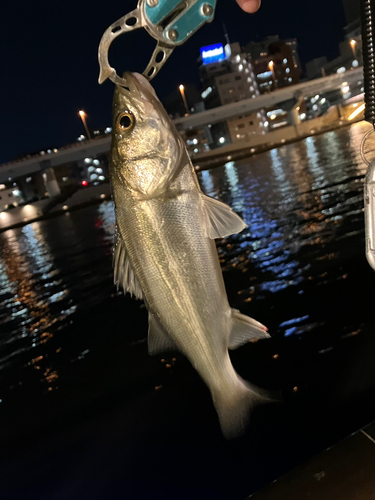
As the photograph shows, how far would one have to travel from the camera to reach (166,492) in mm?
3789

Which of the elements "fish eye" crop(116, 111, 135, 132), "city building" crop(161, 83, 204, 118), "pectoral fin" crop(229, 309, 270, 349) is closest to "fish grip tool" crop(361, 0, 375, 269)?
"pectoral fin" crop(229, 309, 270, 349)

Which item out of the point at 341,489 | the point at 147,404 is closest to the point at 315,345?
the point at 147,404

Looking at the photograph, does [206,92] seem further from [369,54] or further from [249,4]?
[369,54]

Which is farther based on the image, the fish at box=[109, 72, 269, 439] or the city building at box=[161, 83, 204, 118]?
the city building at box=[161, 83, 204, 118]

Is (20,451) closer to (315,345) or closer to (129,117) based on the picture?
(315,345)

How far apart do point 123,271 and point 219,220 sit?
0.75 m

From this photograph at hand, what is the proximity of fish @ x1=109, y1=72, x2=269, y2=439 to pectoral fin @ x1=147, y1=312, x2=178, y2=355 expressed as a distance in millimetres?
34

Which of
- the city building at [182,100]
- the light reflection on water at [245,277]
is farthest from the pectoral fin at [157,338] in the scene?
A: the city building at [182,100]

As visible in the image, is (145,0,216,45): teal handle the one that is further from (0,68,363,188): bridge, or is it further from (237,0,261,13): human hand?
Answer: (0,68,363,188): bridge

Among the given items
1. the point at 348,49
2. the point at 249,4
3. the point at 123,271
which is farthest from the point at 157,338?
the point at 348,49

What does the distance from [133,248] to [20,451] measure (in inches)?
171

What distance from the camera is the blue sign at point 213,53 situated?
119 metres

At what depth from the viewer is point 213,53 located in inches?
4715

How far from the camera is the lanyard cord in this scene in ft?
7.13
